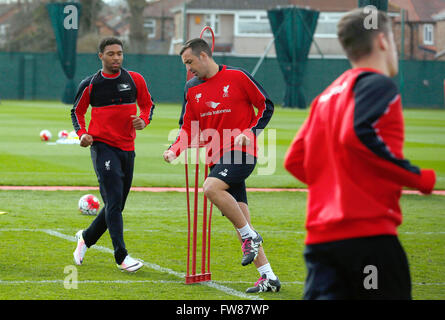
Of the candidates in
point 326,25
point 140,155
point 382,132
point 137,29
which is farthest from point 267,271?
point 326,25

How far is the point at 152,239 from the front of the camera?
9.69 metres

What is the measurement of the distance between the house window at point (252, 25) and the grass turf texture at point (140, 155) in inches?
1264

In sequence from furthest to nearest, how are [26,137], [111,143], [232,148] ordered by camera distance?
[26,137]
[111,143]
[232,148]

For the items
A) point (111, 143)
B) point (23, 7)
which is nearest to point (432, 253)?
point (111, 143)

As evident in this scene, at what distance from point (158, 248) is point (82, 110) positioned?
1914mm

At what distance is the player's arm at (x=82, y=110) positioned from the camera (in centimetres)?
782

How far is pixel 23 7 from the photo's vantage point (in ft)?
Result: 290

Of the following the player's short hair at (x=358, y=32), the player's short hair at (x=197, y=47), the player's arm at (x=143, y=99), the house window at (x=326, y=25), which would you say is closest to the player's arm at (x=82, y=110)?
the player's arm at (x=143, y=99)

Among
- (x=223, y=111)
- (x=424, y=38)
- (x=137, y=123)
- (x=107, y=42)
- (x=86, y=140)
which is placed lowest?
(x=424, y=38)

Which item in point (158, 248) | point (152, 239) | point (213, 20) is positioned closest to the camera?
point (158, 248)

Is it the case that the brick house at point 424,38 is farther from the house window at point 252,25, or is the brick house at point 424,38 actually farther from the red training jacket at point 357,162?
the red training jacket at point 357,162

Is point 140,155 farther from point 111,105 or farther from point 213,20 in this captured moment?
point 213,20
